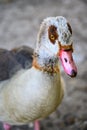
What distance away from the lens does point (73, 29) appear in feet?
10.8

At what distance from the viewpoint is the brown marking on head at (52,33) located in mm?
1591

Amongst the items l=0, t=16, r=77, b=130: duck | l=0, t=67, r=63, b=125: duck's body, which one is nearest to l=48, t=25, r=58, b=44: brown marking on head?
l=0, t=16, r=77, b=130: duck

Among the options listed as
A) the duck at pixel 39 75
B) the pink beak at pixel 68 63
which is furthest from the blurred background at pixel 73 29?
the pink beak at pixel 68 63

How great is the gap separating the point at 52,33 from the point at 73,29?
1715 millimetres

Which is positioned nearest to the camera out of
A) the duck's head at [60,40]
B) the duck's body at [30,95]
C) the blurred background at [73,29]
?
the duck's head at [60,40]

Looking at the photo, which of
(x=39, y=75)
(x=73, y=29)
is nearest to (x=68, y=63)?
(x=39, y=75)

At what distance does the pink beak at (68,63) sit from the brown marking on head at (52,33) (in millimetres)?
59

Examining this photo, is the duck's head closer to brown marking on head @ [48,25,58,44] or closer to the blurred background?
brown marking on head @ [48,25,58,44]

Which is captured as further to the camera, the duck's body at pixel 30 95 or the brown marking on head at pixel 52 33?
the duck's body at pixel 30 95

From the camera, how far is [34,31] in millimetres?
3307

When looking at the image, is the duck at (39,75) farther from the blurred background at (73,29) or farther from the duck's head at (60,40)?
the blurred background at (73,29)

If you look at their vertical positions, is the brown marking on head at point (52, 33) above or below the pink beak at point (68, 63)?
above

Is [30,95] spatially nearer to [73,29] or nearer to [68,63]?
[68,63]

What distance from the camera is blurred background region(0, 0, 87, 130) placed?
2.52m
